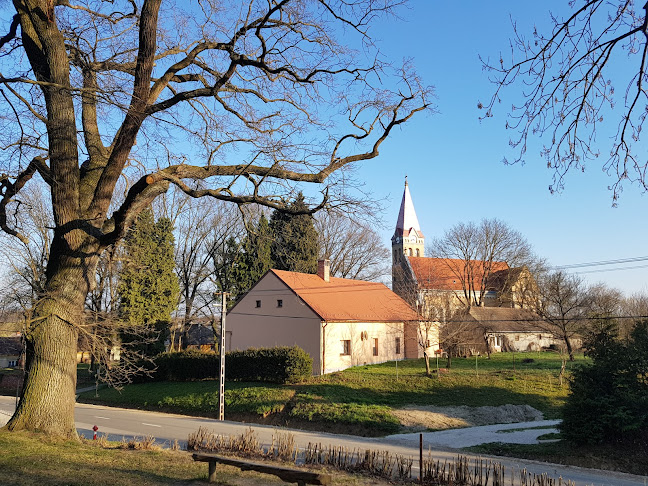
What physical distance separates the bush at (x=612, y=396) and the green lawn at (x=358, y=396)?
7.74 metres

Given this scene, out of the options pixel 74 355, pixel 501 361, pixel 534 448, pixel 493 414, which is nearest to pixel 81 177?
pixel 74 355

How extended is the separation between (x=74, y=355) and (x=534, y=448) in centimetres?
1249

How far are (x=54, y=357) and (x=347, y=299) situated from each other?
29231 mm

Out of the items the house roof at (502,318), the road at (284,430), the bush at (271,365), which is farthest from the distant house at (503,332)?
the road at (284,430)

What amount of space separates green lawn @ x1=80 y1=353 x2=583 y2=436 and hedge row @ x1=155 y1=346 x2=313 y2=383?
88cm

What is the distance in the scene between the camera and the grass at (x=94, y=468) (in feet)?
22.7

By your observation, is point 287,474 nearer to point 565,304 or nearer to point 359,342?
point 359,342

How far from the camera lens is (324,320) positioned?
3234 cm

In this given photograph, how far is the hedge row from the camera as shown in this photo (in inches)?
Answer: 1147

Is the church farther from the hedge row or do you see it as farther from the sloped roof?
the hedge row

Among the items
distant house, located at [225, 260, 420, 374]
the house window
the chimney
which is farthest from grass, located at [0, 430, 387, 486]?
the chimney

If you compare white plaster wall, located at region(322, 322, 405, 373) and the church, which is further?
the church

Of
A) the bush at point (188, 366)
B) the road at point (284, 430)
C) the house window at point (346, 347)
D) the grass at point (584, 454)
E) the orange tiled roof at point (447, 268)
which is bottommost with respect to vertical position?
the road at point (284, 430)

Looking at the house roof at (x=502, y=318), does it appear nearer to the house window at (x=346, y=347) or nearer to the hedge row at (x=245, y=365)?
the house window at (x=346, y=347)
